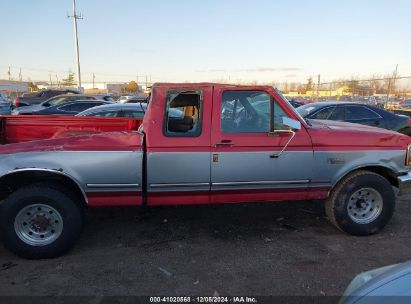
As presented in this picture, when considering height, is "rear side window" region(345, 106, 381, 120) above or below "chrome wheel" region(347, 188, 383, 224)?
above

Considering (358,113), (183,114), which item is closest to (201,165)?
(183,114)

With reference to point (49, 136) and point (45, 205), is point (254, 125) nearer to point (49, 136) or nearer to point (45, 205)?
point (45, 205)

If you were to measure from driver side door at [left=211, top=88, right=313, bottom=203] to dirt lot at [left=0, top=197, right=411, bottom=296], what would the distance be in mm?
660

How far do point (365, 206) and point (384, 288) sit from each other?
3.00 meters

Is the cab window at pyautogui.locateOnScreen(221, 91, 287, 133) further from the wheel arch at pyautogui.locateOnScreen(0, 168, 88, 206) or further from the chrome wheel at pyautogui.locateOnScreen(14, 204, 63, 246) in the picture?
the chrome wheel at pyautogui.locateOnScreen(14, 204, 63, 246)

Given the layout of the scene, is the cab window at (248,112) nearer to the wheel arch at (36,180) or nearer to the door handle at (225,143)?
the door handle at (225,143)

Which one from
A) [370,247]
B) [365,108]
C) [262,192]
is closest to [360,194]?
[370,247]

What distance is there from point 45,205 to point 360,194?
374cm

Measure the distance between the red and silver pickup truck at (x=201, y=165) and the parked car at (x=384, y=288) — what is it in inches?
87.7

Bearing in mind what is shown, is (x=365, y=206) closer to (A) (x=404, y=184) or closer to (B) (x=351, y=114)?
(A) (x=404, y=184)

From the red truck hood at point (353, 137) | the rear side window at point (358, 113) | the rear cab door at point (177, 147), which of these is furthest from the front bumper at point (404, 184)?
the rear side window at point (358, 113)

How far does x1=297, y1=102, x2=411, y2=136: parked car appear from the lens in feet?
32.0

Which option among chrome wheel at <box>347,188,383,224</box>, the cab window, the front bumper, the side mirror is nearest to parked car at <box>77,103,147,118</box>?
the cab window

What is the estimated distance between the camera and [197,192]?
15.0 feet
